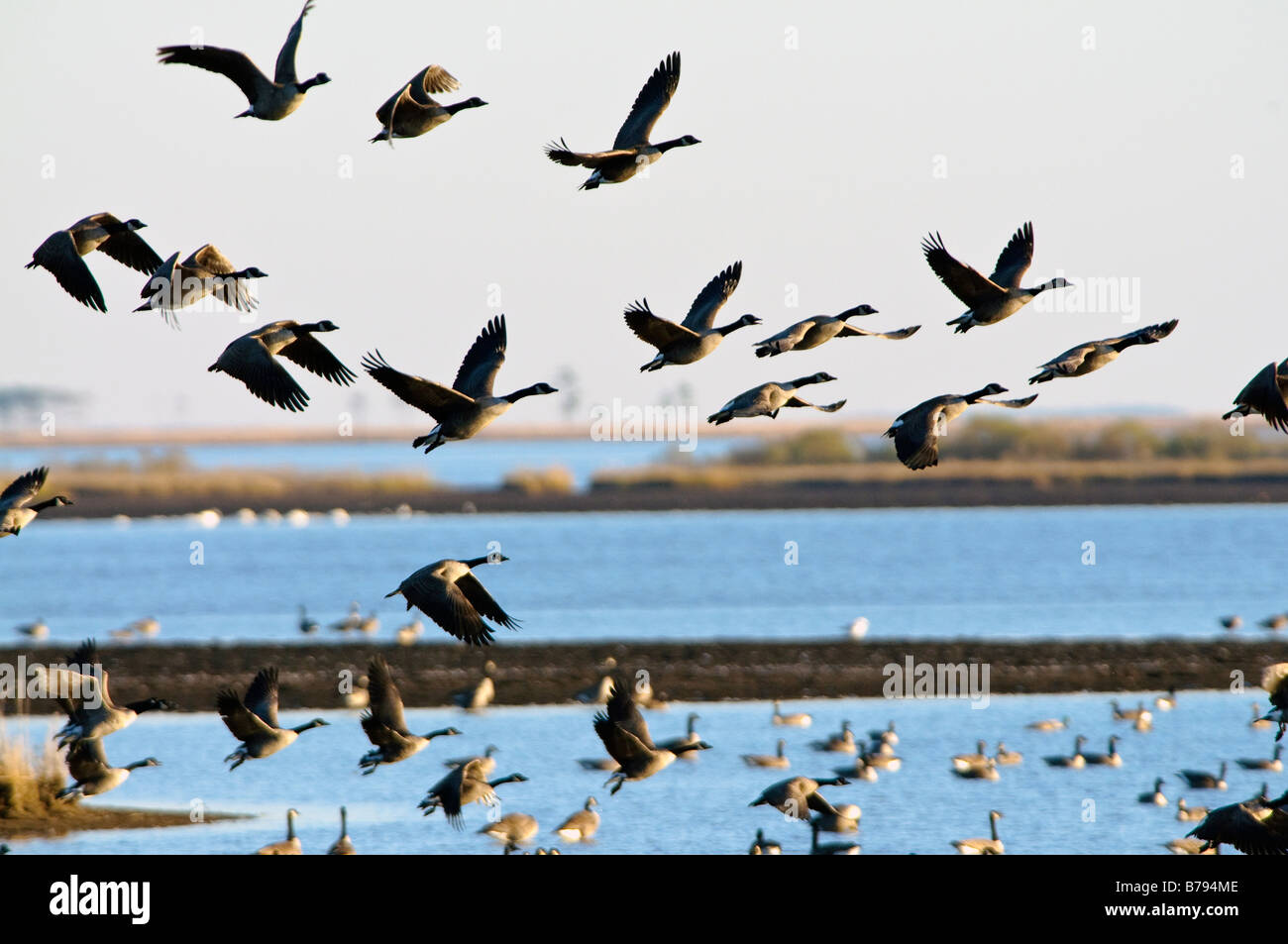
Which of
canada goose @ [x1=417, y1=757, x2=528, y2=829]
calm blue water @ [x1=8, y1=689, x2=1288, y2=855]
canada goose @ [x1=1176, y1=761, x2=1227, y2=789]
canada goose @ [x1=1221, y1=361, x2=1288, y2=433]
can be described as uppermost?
canada goose @ [x1=1221, y1=361, x2=1288, y2=433]

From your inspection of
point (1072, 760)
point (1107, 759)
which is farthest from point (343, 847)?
point (1107, 759)

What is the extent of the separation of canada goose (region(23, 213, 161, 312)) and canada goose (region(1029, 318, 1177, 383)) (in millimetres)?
6824

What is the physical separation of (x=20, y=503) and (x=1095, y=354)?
7786 millimetres

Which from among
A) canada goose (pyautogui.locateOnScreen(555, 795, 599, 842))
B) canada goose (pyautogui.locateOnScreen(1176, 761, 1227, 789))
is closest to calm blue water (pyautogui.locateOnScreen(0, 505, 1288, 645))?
canada goose (pyautogui.locateOnScreen(1176, 761, 1227, 789))

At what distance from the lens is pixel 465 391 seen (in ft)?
43.4

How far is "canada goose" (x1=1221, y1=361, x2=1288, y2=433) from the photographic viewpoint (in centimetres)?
1251

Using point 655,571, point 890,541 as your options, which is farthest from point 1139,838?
point 890,541

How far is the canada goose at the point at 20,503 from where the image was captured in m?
12.5

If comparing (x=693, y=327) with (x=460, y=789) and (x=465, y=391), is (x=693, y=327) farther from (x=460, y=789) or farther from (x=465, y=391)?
(x=460, y=789)

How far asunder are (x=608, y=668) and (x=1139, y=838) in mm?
10954

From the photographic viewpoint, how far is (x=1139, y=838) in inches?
712

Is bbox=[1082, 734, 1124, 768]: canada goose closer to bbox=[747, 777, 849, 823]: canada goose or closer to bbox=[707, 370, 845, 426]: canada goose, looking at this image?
bbox=[747, 777, 849, 823]: canada goose

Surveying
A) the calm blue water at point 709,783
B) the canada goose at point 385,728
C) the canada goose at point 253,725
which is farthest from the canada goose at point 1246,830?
the canada goose at point 253,725
